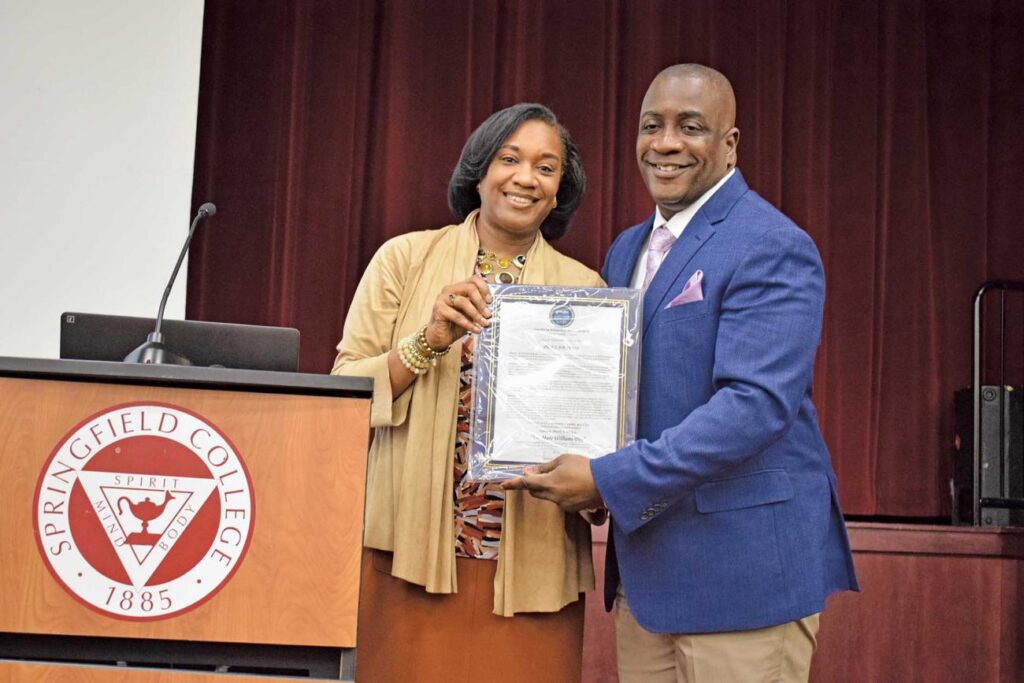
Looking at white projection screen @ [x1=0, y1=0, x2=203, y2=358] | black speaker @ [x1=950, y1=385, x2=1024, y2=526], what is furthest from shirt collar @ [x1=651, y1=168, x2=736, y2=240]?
black speaker @ [x1=950, y1=385, x2=1024, y2=526]

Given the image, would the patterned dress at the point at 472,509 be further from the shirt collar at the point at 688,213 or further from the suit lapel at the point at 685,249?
the shirt collar at the point at 688,213

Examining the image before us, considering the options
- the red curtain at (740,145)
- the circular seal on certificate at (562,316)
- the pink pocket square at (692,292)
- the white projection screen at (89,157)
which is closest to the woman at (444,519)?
the circular seal on certificate at (562,316)

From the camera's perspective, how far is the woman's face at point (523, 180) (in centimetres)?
245

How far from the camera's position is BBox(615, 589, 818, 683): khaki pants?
82.0 inches

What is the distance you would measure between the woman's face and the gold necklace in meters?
0.06

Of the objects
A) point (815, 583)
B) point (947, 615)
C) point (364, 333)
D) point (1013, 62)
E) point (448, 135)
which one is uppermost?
point (1013, 62)

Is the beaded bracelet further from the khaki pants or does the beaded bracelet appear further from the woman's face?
the khaki pants

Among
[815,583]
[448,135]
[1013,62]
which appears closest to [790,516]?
[815,583]

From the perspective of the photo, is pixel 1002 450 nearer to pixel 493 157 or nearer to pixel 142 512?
pixel 493 157

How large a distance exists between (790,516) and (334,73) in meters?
3.89

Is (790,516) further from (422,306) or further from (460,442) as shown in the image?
(422,306)

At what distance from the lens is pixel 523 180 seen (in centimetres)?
244

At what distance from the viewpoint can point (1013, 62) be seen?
6035mm

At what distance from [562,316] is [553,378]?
0.39ft
